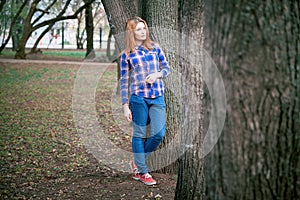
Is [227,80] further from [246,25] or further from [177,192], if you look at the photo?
[177,192]

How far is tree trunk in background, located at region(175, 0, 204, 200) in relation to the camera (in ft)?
12.0

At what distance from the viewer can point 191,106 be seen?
12.3 ft

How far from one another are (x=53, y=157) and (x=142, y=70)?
2552 millimetres

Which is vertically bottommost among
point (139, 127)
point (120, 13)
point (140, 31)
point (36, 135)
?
point (36, 135)

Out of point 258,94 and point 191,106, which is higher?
point 258,94

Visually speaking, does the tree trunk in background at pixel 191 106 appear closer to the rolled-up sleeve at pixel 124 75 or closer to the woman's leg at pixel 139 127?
the woman's leg at pixel 139 127

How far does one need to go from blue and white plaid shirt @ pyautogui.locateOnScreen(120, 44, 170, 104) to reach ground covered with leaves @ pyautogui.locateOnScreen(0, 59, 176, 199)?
101 cm

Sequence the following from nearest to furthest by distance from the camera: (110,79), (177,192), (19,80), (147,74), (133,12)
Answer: (177,192) < (147,74) < (133,12) < (19,80) < (110,79)

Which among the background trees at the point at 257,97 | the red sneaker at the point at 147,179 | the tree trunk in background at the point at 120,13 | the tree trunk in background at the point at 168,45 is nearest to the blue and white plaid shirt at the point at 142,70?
the tree trunk in background at the point at 168,45

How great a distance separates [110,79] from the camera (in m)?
18.8

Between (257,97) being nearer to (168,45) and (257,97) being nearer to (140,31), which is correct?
(140,31)

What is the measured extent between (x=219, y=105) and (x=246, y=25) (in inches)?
17.4

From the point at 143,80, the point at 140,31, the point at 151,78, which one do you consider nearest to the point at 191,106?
the point at 151,78

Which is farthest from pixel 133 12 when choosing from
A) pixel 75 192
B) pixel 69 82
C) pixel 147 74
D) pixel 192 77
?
pixel 69 82
